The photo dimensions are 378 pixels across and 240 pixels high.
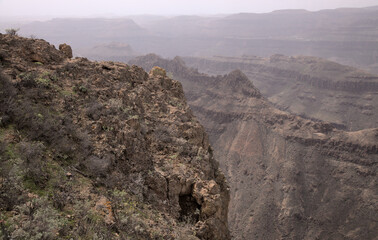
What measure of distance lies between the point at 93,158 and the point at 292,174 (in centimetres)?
3918

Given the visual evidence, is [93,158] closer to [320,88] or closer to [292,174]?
[292,174]

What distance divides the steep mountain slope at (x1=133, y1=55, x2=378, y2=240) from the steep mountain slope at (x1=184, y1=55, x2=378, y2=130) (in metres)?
43.6

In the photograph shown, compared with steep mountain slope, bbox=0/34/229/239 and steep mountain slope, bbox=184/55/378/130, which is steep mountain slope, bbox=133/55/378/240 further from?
steep mountain slope, bbox=184/55/378/130

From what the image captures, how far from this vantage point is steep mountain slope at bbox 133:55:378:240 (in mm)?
34812

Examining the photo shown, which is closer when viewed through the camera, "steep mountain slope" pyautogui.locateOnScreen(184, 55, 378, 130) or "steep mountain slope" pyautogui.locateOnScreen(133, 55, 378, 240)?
"steep mountain slope" pyautogui.locateOnScreen(133, 55, 378, 240)

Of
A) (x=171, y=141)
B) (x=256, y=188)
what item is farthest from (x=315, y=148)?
(x=171, y=141)

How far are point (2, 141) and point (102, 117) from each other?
3721 millimetres

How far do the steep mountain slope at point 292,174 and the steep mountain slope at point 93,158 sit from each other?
86.6 feet

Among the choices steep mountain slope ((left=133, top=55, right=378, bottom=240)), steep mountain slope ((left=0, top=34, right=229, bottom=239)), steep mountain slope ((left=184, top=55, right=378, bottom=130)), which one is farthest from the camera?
steep mountain slope ((left=184, top=55, right=378, bottom=130))

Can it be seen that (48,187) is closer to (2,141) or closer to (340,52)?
(2,141)

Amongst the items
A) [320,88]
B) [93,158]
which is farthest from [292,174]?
[320,88]

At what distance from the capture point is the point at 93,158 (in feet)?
30.7

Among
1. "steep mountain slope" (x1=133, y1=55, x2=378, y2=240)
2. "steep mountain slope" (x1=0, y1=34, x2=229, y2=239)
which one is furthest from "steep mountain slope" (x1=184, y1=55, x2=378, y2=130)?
"steep mountain slope" (x1=0, y1=34, x2=229, y2=239)

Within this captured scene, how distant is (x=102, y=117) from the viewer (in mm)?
11086
